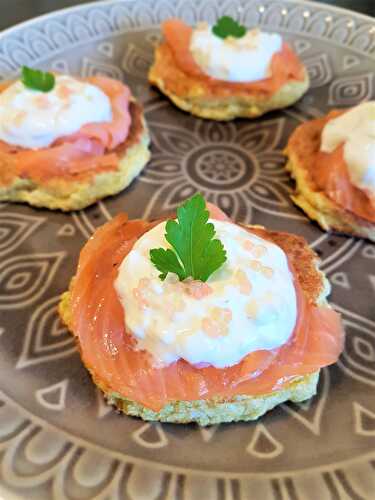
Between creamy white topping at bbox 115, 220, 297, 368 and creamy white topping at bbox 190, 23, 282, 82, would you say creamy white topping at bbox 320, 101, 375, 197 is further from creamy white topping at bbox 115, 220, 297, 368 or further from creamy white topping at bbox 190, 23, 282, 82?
creamy white topping at bbox 115, 220, 297, 368

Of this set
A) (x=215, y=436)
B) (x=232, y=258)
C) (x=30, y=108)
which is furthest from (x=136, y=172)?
(x=215, y=436)

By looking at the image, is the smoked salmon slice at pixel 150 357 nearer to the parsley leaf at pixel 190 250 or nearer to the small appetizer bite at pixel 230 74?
the parsley leaf at pixel 190 250

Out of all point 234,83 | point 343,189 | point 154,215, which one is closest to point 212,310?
point 154,215

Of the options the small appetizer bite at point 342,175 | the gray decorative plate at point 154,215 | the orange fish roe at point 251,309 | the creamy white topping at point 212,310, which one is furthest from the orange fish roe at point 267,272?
the small appetizer bite at point 342,175

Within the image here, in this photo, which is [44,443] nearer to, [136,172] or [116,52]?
[136,172]

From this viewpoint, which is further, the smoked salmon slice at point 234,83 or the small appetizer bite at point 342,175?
the smoked salmon slice at point 234,83

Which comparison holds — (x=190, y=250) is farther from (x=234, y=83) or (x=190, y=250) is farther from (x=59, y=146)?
(x=234, y=83)

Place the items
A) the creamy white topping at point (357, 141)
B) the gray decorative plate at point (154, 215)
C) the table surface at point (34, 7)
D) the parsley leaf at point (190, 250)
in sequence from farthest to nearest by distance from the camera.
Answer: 1. the table surface at point (34, 7)
2. the creamy white topping at point (357, 141)
3. the parsley leaf at point (190, 250)
4. the gray decorative plate at point (154, 215)
